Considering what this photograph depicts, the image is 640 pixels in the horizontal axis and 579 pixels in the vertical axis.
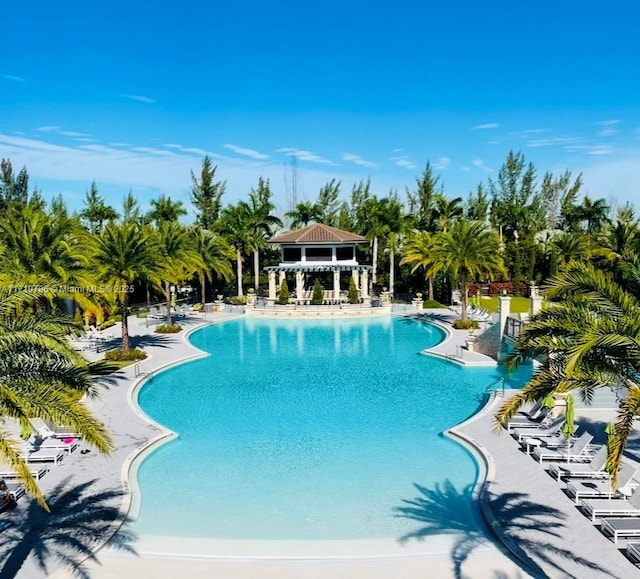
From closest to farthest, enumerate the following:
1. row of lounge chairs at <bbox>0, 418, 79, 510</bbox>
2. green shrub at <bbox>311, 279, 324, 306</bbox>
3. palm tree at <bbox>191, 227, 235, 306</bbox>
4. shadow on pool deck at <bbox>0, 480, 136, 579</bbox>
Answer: shadow on pool deck at <bbox>0, 480, 136, 579</bbox> < row of lounge chairs at <bbox>0, 418, 79, 510</bbox> < palm tree at <bbox>191, 227, 235, 306</bbox> < green shrub at <bbox>311, 279, 324, 306</bbox>

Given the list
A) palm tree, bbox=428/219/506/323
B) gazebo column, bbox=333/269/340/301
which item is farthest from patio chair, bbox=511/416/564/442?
gazebo column, bbox=333/269/340/301

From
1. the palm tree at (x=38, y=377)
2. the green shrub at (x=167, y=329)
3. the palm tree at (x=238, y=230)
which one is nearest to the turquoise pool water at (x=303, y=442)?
the palm tree at (x=38, y=377)

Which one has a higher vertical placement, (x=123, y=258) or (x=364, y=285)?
(x=123, y=258)

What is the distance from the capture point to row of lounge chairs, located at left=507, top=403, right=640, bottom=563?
1003 centimetres

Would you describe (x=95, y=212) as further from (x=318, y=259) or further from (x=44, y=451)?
(x=44, y=451)

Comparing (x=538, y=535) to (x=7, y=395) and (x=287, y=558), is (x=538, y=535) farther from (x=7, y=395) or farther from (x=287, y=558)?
(x=7, y=395)

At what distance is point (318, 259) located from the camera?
155 ft

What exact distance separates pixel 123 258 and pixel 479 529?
1914 centimetres

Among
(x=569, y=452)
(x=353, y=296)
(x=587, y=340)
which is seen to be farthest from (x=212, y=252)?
(x=587, y=340)

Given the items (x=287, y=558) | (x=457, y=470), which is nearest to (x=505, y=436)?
(x=457, y=470)

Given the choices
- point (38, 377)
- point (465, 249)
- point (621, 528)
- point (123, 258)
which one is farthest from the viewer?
point (465, 249)

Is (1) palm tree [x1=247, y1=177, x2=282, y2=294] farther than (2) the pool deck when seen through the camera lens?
Yes

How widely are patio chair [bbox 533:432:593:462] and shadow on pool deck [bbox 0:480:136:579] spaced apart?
9.15m

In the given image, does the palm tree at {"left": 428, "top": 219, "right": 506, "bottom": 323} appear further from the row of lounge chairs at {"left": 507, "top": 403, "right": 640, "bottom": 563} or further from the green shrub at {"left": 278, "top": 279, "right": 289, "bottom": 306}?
the row of lounge chairs at {"left": 507, "top": 403, "right": 640, "bottom": 563}
